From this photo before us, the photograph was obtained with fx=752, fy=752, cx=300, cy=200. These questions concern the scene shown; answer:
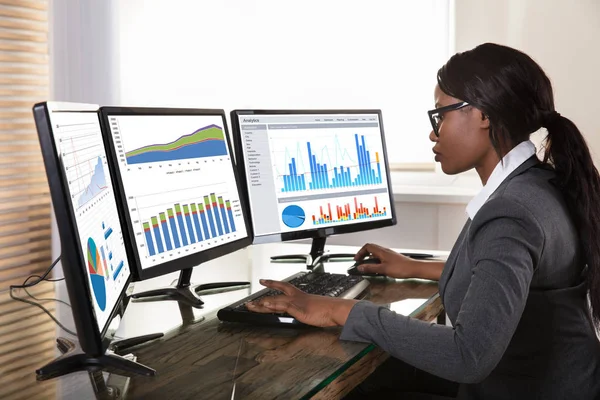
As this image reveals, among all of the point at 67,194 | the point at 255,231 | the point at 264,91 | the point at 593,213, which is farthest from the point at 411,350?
the point at 264,91

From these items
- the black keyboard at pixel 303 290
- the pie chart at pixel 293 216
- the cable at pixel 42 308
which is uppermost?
the pie chart at pixel 293 216

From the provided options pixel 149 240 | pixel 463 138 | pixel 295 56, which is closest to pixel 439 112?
pixel 463 138

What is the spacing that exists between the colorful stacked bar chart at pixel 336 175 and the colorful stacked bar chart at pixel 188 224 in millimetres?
281

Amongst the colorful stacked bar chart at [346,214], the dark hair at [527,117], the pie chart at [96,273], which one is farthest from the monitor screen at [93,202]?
the colorful stacked bar chart at [346,214]

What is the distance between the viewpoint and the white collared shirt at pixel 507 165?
4.90ft

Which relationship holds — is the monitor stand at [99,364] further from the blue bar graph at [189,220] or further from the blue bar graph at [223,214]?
the blue bar graph at [223,214]

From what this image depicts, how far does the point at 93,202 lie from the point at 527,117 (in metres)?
0.85

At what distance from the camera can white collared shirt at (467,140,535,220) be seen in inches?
58.7

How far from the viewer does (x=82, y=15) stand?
3.60 meters

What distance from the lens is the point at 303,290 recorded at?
5.80 ft

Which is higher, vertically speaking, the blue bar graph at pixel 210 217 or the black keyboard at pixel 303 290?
the blue bar graph at pixel 210 217

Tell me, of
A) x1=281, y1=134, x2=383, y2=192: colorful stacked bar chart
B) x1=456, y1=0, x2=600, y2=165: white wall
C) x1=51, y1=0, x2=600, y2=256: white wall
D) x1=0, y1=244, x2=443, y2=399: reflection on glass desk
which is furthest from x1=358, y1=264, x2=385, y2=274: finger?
x1=456, y1=0, x2=600, y2=165: white wall

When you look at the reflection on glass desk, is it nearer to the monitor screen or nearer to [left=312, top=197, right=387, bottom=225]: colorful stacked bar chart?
the monitor screen

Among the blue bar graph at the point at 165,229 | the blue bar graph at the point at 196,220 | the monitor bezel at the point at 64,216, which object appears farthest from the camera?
the blue bar graph at the point at 196,220
